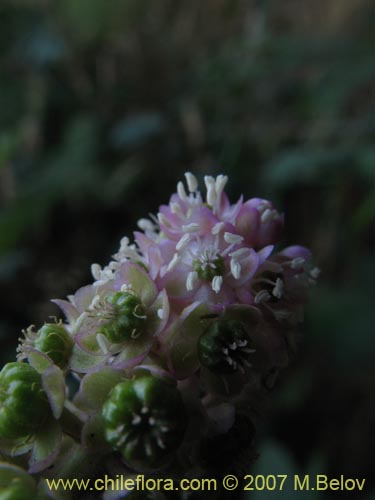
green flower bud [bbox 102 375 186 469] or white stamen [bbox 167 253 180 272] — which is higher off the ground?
white stamen [bbox 167 253 180 272]

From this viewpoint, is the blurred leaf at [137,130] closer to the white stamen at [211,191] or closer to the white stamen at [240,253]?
the white stamen at [211,191]

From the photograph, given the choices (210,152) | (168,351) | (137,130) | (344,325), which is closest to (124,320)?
(168,351)

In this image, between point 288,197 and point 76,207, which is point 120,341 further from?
point 288,197

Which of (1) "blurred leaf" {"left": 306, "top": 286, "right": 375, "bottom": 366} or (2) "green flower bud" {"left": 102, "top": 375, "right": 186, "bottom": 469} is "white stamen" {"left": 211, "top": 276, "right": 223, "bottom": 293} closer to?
(2) "green flower bud" {"left": 102, "top": 375, "right": 186, "bottom": 469}

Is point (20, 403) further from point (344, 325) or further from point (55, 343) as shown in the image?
point (344, 325)

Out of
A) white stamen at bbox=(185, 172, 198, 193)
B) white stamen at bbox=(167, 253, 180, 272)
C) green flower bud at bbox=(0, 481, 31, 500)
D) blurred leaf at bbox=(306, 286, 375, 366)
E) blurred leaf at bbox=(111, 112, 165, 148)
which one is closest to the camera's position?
green flower bud at bbox=(0, 481, 31, 500)

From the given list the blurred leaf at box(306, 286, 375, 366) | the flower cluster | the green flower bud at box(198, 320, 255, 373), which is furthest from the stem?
the blurred leaf at box(306, 286, 375, 366)
